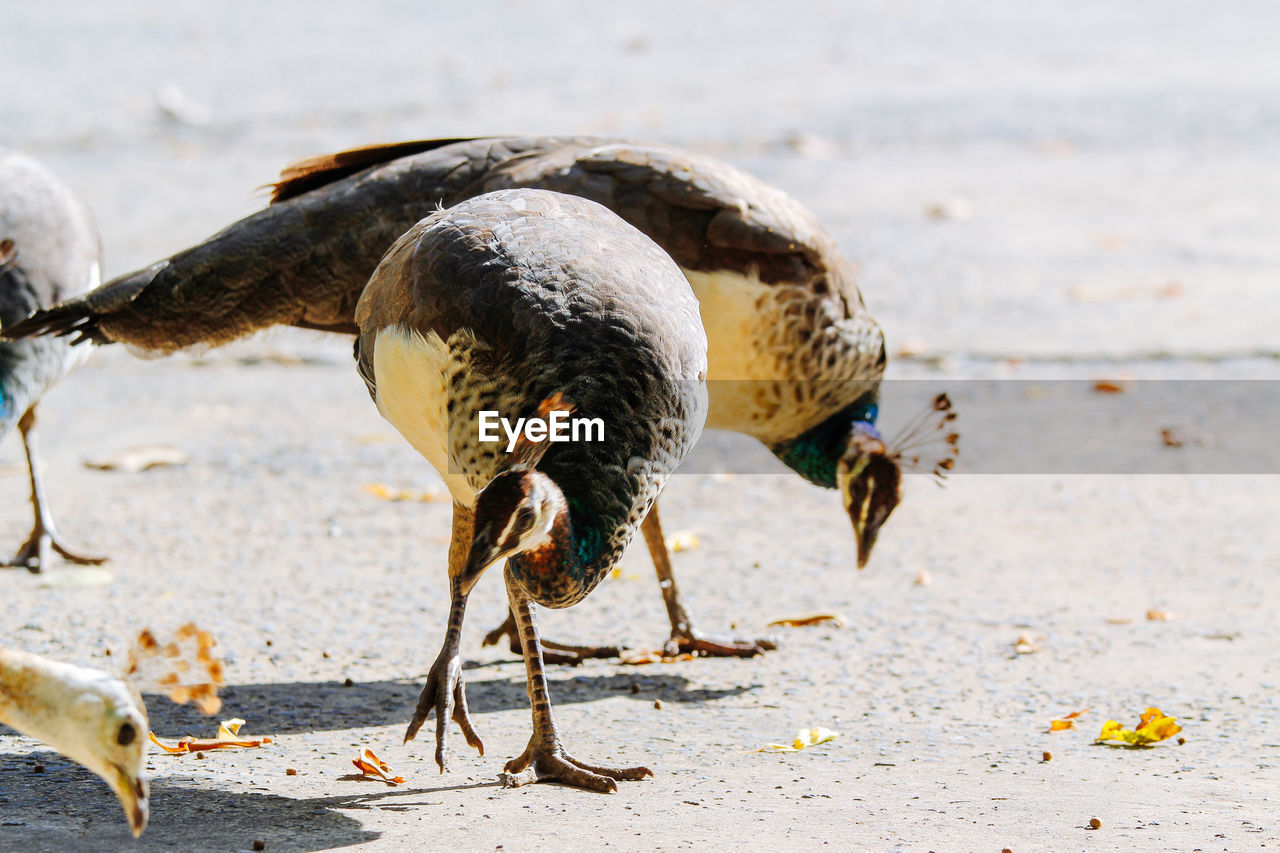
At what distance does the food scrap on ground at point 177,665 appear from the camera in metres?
2.69

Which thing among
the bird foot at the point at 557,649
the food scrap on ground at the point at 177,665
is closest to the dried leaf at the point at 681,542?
the bird foot at the point at 557,649

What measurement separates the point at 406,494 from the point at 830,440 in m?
1.89

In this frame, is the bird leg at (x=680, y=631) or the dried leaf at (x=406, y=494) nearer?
the bird leg at (x=680, y=631)

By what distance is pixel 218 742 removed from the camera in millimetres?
3729

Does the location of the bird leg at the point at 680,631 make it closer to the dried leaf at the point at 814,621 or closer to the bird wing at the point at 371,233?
the dried leaf at the point at 814,621

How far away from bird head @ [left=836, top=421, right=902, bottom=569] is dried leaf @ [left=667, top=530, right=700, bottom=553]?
2.60ft

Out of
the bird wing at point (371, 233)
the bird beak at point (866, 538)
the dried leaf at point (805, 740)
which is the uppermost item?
the bird wing at point (371, 233)

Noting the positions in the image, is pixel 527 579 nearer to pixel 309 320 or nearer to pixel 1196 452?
pixel 309 320

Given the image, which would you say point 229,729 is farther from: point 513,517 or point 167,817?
point 513,517

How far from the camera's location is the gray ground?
3.36 m

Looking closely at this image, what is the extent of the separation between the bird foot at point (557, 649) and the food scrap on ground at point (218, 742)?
93 cm

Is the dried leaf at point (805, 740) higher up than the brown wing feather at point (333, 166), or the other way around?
the brown wing feather at point (333, 166)

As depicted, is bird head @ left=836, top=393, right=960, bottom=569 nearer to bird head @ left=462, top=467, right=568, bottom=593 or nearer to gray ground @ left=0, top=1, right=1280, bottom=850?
gray ground @ left=0, top=1, right=1280, bottom=850

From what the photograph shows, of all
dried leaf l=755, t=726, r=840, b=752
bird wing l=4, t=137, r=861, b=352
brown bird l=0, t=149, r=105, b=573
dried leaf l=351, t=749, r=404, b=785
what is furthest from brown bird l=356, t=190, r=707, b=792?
brown bird l=0, t=149, r=105, b=573
